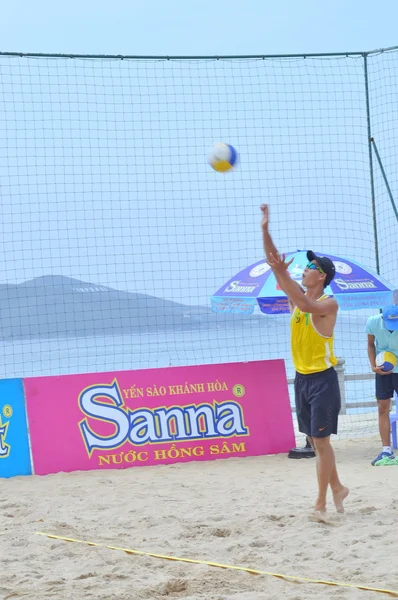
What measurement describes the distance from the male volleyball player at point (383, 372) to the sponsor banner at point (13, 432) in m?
2.83

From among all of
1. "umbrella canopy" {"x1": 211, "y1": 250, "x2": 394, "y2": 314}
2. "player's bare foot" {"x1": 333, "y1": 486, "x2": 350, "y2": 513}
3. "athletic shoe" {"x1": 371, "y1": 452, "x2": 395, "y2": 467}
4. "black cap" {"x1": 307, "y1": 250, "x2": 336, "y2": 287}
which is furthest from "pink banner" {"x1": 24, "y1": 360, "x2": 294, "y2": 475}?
"black cap" {"x1": 307, "y1": 250, "x2": 336, "y2": 287}

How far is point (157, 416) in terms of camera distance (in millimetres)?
6875

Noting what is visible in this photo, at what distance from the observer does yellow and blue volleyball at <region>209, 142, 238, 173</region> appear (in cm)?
547

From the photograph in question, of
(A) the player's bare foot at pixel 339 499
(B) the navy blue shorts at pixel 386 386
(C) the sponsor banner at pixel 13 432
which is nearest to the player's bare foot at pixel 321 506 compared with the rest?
(A) the player's bare foot at pixel 339 499

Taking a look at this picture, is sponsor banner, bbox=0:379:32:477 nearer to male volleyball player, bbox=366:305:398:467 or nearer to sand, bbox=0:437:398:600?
sand, bbox=0:437:398:600

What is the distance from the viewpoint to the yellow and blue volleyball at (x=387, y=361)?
6.62m

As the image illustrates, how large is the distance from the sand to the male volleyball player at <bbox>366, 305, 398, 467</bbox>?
202 millimetres

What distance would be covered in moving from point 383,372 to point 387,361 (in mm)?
98

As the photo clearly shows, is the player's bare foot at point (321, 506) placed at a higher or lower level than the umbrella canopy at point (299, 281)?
lower

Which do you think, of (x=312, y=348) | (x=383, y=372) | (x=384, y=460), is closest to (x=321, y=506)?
(x=312, y=348)

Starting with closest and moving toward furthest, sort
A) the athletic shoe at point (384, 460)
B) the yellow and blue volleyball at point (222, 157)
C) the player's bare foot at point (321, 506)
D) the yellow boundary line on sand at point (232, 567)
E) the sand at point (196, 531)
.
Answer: the yellow boundary line on sand at point (232, 567) < the sand at point (196, 531) < the player's bare foot at point (321, 506) < the yellow and blue volleyball at point (222, 157) < the athletic shoe at point (384, 460)

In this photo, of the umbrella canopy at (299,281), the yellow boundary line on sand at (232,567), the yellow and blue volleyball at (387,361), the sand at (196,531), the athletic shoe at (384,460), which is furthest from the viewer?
the umbrella canopy at (299,281)

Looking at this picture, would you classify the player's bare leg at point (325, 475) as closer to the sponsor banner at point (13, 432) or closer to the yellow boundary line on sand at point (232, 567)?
the yellow boundary line on sand at point (232, 567)

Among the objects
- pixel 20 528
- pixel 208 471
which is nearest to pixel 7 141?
pixel 208 471
